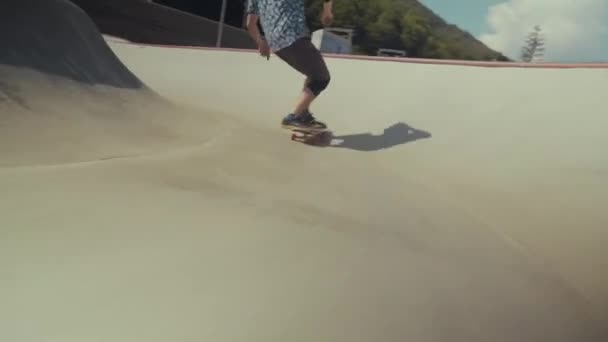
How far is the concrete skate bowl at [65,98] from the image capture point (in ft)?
6.15

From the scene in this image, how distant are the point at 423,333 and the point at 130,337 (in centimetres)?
62

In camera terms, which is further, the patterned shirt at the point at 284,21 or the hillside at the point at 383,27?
the hillside at the point at 383,27

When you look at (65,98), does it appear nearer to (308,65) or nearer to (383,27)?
(308,65)

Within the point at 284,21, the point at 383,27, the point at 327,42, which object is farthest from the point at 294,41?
the point at 383,27

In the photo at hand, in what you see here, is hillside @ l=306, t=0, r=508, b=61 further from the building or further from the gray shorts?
the gray shorts

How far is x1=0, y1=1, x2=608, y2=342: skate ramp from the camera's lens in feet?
3.33

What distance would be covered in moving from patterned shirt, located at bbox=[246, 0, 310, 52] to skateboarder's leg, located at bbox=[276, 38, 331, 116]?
5 centimetres

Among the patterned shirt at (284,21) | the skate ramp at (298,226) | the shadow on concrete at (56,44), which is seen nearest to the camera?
the skate ramp at (298,226)

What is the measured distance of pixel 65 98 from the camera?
7.61ft

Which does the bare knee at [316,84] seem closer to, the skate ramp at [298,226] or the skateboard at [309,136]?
the skateboard at [309,136]

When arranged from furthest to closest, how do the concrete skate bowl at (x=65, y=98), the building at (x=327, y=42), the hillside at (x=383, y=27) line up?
the hillside at (x=383, y=27)
the building at (x=327, y=42)
the concrete skate bowl at (x=65, y=98)

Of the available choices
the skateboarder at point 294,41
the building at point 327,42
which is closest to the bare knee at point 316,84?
the skateboarder at point 294,41

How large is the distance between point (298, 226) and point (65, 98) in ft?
4.71

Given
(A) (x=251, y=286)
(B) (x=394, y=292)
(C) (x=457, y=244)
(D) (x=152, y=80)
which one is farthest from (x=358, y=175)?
(D) (x=152, y=80)
